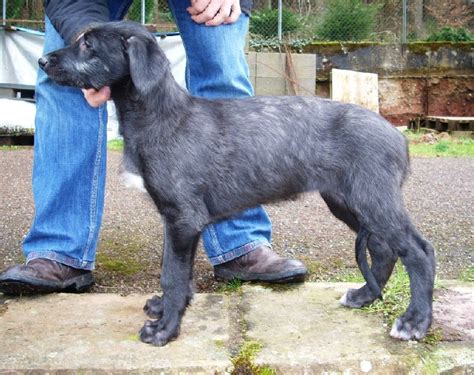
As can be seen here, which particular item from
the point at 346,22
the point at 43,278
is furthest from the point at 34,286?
the point at 346,22

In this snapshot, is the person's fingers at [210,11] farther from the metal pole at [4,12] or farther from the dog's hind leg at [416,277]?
the metal pole at [4,12]

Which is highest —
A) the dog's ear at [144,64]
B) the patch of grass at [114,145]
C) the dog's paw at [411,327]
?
the dog's ear at [144,64]

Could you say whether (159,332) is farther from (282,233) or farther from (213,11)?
(282,233)

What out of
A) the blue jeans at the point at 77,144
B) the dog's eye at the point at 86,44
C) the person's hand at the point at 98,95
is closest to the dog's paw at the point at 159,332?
the blue jeans at the point at 77,144

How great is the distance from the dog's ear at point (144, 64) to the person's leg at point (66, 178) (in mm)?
941

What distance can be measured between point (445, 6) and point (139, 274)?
16704 mm

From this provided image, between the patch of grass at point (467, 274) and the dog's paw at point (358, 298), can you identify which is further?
the patch of grass at point (467, 274)

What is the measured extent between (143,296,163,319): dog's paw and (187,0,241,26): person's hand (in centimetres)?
139

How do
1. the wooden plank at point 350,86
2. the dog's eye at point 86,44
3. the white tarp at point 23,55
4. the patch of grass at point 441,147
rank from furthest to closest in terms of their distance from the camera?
the wooden plank at point 350,86 → the white tarp at point 23,55 → the patch of grass at point 441,147 → the dog's eye at point 86,44

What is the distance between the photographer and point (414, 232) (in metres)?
2.84

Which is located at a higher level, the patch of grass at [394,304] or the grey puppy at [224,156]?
the grey puppy at [224,156]

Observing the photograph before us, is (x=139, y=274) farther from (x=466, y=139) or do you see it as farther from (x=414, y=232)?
(x=466, y=139)

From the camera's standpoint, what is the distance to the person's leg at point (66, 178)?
11.8ft

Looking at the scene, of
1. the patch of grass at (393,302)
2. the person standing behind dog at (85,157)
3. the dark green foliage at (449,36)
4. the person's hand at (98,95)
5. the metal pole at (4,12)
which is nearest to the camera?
the person's hand at (98,95)
